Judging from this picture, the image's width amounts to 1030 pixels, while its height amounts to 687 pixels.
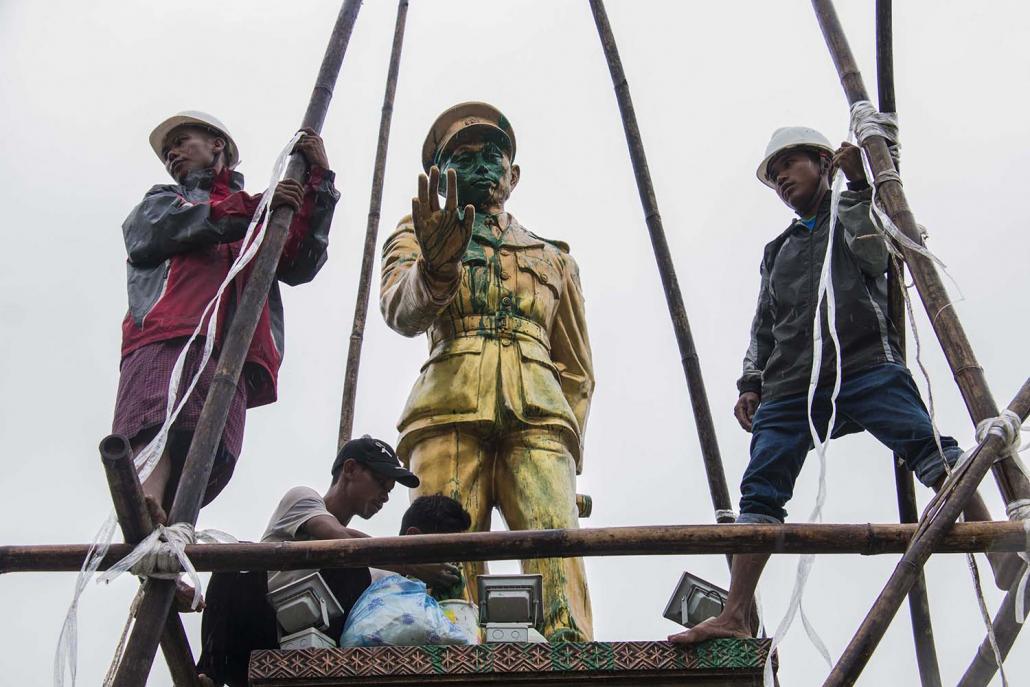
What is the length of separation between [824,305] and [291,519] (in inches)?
104

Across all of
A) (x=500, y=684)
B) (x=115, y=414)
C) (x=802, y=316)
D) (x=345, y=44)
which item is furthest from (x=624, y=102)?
(x=500, y=684)

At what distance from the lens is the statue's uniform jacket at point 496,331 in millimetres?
7375

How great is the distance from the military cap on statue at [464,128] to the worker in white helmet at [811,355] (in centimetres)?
167

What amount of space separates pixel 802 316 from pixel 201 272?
2836 mm

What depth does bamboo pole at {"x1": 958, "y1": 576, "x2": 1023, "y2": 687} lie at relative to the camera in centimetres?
584

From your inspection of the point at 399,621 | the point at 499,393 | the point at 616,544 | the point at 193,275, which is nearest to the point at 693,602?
the point at 616,544

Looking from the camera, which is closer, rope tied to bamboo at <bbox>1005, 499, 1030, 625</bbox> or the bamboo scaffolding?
the bamboo scaffolding

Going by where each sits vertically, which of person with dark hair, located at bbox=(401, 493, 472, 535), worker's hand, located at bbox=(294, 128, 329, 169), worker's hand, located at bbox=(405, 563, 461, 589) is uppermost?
worker's hand, located at bbox=(294, 128, 329, 169)

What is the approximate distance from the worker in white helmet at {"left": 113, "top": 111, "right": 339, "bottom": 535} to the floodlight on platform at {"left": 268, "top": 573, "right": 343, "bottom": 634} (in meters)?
0.85

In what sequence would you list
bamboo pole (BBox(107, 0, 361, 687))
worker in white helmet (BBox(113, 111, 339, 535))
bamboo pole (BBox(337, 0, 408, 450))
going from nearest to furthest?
1. bamboo pole (BBox(107, 0, 361, 687))
2. worker in white helmet (BBox(113, 111, 339, 535))
3. bamboo pole (BBox(337, 0, 408, 450))

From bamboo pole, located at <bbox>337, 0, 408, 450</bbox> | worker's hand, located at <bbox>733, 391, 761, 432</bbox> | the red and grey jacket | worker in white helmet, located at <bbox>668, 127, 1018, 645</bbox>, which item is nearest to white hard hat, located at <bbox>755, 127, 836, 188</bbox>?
worker in white helmet, located at <bbox>668, 127, 1018, 645</bbox>

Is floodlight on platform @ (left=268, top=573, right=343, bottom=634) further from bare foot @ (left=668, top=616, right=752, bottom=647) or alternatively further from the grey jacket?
the grey jacket

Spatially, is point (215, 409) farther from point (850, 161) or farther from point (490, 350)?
point (850, 161)

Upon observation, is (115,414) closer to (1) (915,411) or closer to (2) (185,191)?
(2) (185,191)
